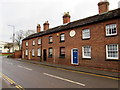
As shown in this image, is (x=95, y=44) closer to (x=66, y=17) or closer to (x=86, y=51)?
(x=86, y=51)

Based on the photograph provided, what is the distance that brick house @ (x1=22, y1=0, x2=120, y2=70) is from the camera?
11.7 meters

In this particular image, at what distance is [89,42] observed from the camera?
13906 mm

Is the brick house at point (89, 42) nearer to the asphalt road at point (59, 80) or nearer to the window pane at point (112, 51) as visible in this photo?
the window pane at point (112, 51)

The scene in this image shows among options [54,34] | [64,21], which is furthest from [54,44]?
[64,21]

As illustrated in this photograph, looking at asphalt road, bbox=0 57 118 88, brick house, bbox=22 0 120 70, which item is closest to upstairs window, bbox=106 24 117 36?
brick house, bbox=22 0 120 70

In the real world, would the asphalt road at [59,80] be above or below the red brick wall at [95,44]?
below

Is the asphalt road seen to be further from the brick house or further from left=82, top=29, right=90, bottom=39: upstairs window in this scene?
left=82, top=29, right=90, bottom=39: upstairs window

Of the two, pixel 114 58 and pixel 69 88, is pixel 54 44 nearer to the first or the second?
pixel 114 58

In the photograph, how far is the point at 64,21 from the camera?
2167 centimetres

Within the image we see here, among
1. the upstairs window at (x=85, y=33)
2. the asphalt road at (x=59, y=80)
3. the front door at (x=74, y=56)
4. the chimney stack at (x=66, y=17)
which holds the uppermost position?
the chimney stack at (x=66, y=17)

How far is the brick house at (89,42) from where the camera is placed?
38.4 ft

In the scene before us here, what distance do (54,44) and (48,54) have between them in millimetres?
2843

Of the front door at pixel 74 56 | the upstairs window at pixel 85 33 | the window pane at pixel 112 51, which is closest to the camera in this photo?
the window pane at pixel 112 51

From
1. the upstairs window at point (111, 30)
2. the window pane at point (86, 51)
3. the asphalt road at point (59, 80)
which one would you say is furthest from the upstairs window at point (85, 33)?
the asphalt road at point (59, 80)
